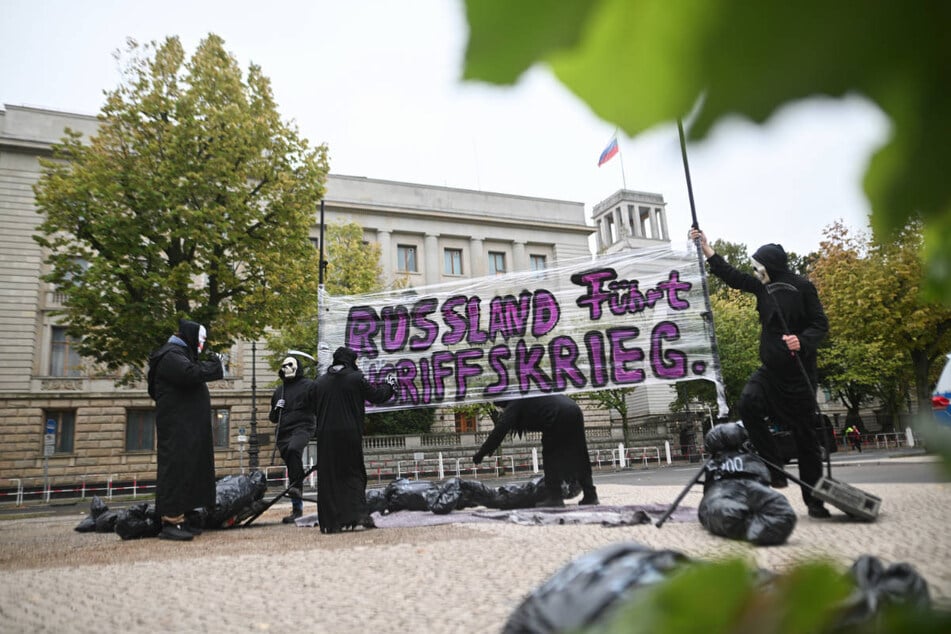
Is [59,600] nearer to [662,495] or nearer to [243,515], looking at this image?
[243,515]

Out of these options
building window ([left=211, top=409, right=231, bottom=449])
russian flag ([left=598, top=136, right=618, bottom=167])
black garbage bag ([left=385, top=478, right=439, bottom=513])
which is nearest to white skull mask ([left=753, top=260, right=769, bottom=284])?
black garbage bag ([left=385, top=478, right=439, bottom=513])

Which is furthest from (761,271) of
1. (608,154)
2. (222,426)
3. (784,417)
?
(222,426)

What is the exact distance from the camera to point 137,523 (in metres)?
5.77

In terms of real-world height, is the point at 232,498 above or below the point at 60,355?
below

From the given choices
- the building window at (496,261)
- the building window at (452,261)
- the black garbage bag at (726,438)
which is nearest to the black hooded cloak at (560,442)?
the black garbage bag at (726,438)

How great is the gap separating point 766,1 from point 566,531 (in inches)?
185

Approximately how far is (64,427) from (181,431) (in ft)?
83.2

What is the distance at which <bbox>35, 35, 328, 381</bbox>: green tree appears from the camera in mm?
13547

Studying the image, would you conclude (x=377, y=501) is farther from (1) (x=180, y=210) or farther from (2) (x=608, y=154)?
(1) (x=180, y=210)

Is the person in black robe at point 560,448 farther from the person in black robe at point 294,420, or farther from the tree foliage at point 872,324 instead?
the tree foliage at point 872,324

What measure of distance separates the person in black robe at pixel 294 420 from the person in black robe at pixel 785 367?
4799mm

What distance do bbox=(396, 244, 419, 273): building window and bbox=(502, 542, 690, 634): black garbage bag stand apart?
31.9 metres

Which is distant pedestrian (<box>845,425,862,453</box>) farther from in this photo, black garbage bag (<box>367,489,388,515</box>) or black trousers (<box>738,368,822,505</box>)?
black garbage bag (<box>367,489,388,515</box>)

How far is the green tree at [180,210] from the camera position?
44.4 ft
